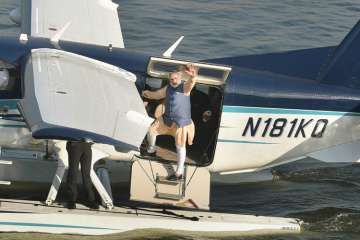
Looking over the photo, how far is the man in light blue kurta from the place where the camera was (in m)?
10.0

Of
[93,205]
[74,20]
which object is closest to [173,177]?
[93,205]

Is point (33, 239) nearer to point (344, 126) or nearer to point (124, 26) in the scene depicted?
point (344, 126)

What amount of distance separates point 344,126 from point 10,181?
15.7 ft

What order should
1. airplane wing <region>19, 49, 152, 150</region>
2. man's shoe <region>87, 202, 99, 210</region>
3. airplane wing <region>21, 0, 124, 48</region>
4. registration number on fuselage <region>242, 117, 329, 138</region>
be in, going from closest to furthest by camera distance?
airplane wing <region>19, 49, 152, 150</region> < man's shoe <region>87, 202, 99, 210</region> < registration number on fuselage <region>242, 117, 329, 138</region> < airplane wing <region>21, 0, 124, 48</region>

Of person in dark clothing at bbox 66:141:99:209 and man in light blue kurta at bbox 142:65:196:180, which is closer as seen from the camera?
person in dark clothing at bbox 66:141:99:209

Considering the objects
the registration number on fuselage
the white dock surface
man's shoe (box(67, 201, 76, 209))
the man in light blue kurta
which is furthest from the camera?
the registration number on fuselage

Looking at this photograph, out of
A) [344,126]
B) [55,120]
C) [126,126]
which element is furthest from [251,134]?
[55,120]

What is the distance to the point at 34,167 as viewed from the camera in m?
11.2

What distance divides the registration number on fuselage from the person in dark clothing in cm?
223

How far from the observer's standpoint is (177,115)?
10.1m

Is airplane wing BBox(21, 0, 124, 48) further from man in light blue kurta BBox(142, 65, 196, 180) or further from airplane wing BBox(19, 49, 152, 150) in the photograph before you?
man in light blue kurta BBox(142, 65, 196, 180)

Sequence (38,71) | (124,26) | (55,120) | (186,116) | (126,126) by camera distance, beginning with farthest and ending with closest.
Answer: (124,26) < (186,116) < (38,71) < (126,126) < (55,120)

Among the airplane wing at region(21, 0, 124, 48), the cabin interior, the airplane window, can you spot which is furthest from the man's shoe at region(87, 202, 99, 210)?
the airplane wing at region(21, 0, 124, 48)

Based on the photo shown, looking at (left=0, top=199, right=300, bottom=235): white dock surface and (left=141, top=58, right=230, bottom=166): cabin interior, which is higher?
(left=141, top=58, right=230, bottom=166): cabin interior
